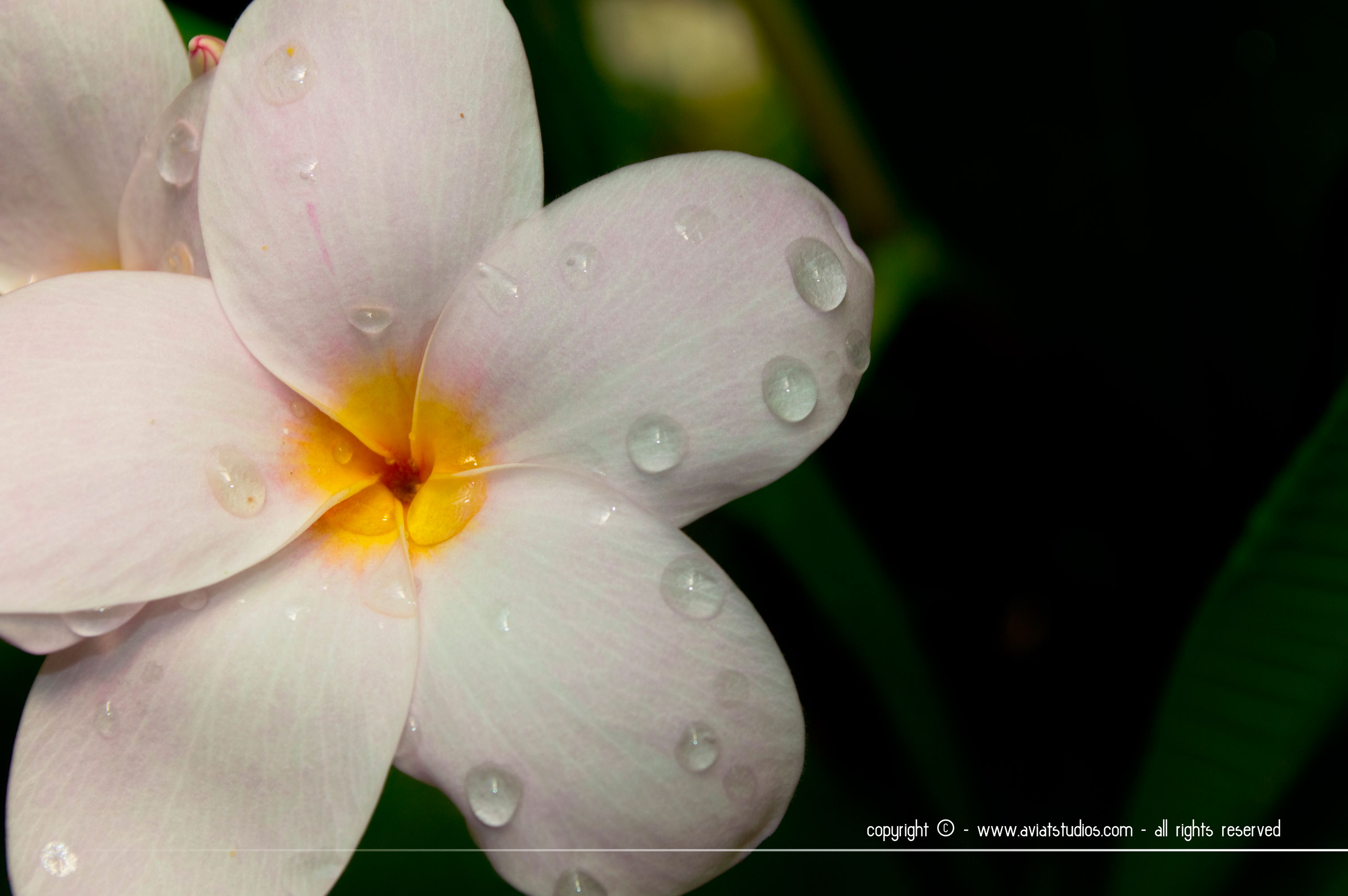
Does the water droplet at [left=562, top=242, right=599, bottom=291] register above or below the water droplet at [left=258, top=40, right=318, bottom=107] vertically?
below

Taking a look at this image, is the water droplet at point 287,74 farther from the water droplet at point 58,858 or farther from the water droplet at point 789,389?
the water droplet at point 58,858

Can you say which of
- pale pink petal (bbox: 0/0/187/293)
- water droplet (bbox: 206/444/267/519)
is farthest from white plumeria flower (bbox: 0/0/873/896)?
pale pink petal (bbox: 0/0/187/293)

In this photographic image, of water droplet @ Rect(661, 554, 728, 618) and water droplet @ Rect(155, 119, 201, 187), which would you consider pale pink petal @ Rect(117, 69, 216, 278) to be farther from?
water droplet @ Rect(661, 554, 728, 618)

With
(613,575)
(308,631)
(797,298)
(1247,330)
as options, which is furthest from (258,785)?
(1247,330)

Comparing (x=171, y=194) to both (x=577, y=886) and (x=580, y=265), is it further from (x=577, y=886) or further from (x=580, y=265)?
(x=577, y=886)

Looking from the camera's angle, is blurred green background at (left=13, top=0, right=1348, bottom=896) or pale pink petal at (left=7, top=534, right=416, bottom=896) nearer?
pale pink petal at (left=7, top=534, right=416, bottom=896)
